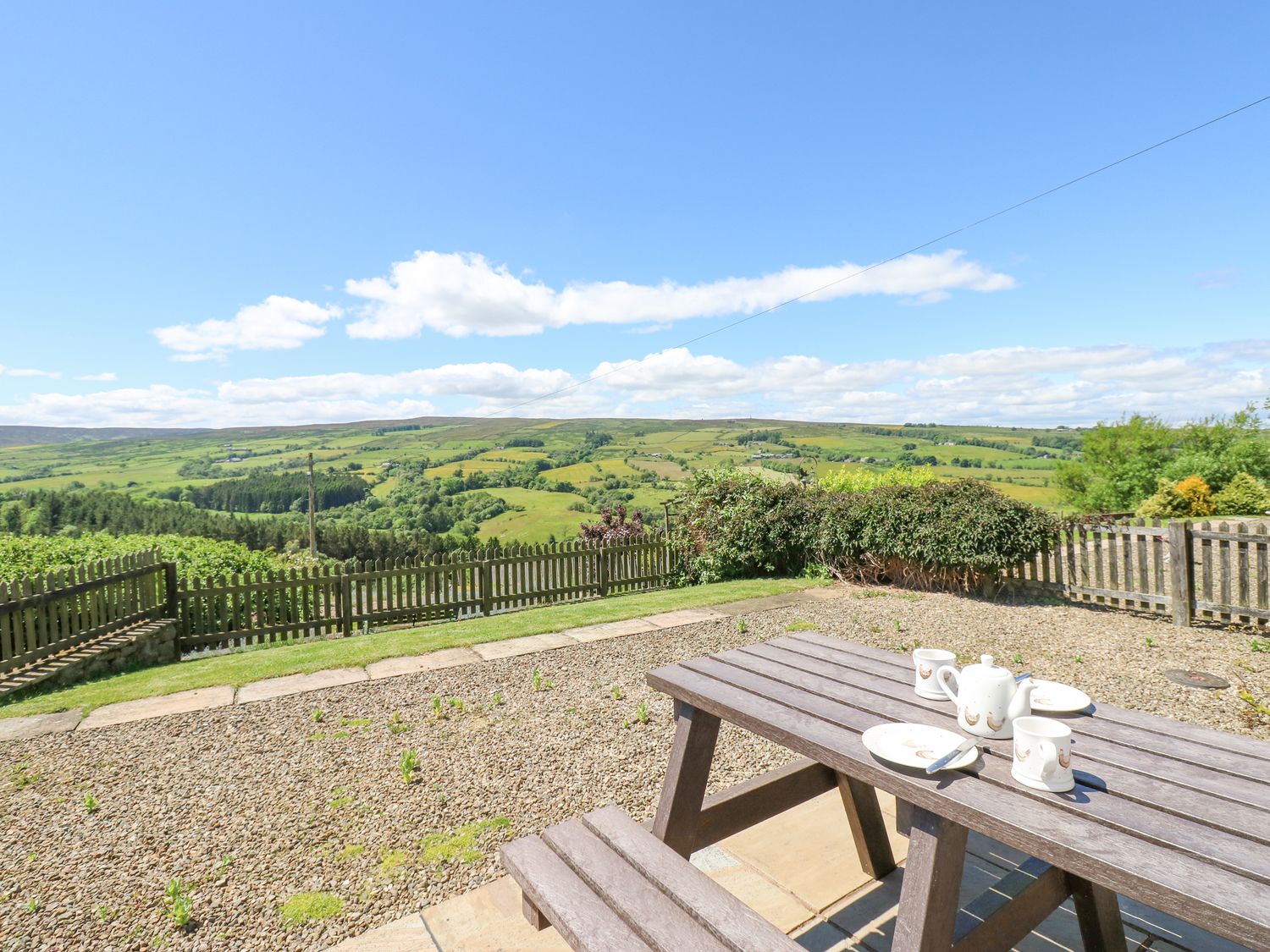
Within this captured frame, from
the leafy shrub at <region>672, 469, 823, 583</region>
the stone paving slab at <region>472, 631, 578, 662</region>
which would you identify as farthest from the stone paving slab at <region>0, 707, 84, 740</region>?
the leafy shrub at <region>672, 469, 823, 583</region>

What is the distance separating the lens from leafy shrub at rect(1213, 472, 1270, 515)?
15.0 meters

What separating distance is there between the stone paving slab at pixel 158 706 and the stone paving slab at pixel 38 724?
0.10 meters

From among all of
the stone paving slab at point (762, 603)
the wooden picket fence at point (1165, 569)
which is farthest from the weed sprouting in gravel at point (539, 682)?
the wooden picket fence at point (1165, 569)

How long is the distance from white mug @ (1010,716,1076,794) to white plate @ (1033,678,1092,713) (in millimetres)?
489

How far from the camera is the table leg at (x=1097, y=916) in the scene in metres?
1.83

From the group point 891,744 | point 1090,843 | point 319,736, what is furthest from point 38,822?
point 1090,843

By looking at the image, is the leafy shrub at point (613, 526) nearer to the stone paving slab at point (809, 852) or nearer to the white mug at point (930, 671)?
the stone paving slab at point (809, 852)

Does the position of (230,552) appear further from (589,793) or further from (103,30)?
(589,793)

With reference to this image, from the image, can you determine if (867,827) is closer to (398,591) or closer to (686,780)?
(686,780)

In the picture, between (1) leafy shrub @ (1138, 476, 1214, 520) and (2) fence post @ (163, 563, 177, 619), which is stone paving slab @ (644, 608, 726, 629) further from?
(1) leafy shrub @ (1138, 476, 1214, 520)

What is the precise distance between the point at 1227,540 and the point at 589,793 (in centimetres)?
749

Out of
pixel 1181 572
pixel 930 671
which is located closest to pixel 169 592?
pixel 930 671

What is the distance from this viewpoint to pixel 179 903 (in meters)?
2.32

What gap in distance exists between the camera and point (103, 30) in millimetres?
8688
